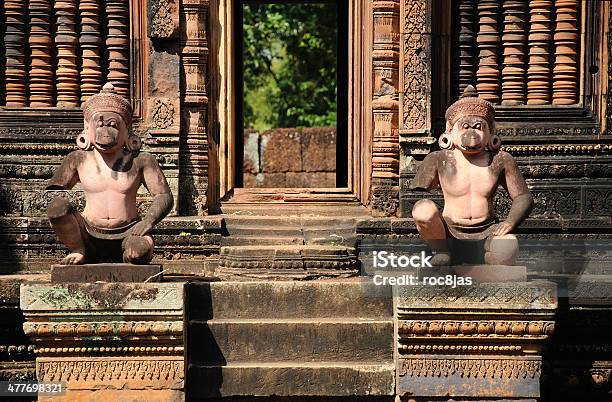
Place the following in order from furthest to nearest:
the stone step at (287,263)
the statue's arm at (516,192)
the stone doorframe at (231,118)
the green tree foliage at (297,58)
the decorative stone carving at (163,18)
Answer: the green tree foliage at (297,58), the stone doorframe at (231,118), the decorative stone carving at (163,18), the stone step at (287,263), the statue's arm at (516,192)

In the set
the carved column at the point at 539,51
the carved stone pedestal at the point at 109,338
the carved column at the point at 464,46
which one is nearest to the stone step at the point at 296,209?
the carved column at the point at 464,46

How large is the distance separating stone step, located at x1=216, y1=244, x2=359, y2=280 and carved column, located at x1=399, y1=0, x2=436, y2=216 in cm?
118

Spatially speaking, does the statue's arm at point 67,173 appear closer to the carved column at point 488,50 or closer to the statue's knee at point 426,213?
the statue's knee at point 426,213

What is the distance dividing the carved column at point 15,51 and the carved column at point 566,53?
466 cm

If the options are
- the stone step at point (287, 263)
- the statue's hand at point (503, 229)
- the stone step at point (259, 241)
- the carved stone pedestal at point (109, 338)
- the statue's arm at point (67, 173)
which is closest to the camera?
the carved stone pedestal at point (109, 338)

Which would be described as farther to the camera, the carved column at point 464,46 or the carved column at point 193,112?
the carved column at point 464,46

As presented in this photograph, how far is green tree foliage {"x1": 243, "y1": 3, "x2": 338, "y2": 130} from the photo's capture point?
70.6ft

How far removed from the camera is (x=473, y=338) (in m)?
6.92

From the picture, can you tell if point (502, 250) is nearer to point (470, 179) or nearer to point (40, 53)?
point (470, 179)

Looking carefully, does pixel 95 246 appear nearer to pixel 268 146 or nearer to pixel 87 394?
pixel 87 394

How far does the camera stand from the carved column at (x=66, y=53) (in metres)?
9.44

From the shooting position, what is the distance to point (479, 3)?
946 centimetres

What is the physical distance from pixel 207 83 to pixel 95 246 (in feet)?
8.69

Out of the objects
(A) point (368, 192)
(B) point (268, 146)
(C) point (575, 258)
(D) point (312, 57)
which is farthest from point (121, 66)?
(D) point (312, 57)
